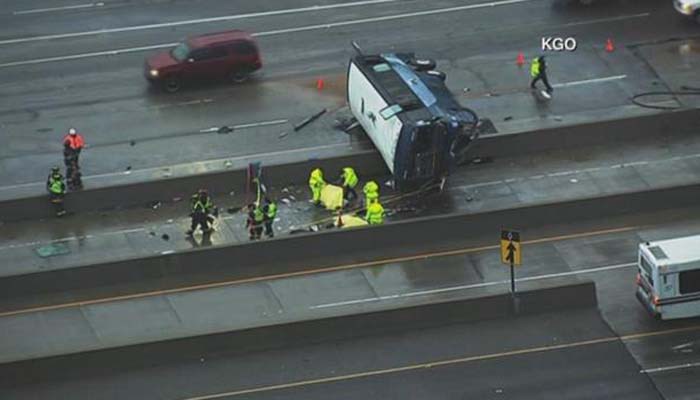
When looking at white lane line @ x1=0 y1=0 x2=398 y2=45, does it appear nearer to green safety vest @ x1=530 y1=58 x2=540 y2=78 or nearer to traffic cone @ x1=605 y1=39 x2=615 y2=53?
traffic cone @ x1=605 y1=39 x2=615 y2=53

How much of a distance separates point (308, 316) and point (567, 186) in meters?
10.9

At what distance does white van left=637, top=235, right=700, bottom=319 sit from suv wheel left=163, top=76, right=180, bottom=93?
19502 mm

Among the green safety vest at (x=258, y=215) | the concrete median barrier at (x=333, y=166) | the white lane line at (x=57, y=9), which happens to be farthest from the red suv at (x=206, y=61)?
the green safety vest at (x=258, y=215)

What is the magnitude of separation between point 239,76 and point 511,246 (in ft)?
56.1

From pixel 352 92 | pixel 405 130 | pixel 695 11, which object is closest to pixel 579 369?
pixel 405 130

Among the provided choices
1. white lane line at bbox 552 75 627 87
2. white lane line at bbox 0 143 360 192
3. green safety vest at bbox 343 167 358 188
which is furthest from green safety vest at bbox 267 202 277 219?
white lane line at bbox 552 75 627 87

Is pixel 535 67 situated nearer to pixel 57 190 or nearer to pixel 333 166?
pixel 333 166

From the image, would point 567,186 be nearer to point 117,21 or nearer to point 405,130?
point 405,130

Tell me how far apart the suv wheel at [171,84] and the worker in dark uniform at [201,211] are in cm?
907

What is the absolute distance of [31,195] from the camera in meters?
51.2

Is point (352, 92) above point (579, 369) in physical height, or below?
above

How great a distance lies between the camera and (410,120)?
49.7 metres

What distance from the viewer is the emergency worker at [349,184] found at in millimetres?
50812

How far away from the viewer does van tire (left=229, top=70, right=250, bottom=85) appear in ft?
192
